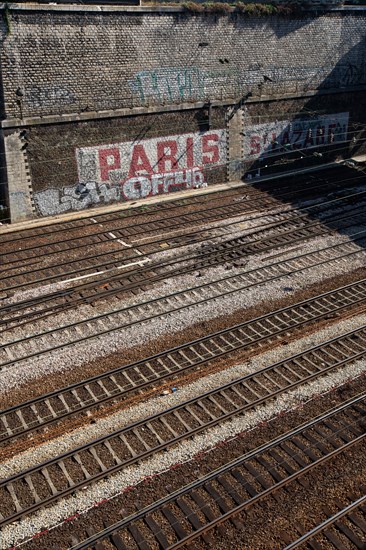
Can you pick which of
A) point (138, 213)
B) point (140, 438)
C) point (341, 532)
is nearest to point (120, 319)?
point (140, 438)

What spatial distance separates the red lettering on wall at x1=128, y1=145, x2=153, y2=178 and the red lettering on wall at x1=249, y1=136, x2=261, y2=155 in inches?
256

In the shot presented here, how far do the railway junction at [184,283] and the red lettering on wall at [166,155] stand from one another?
77 millimetres

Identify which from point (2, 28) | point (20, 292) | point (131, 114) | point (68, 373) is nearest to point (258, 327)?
point (68, 373)

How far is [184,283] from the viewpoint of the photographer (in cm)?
1894

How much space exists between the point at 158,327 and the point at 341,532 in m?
7.93

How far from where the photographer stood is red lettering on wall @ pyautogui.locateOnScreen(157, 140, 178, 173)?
27.6m

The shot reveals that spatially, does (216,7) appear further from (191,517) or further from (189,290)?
(191,517)

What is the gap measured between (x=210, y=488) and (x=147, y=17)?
21.6 metres

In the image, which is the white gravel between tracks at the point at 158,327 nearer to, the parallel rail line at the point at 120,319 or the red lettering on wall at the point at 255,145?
the parallel rail line at the point at 120,319

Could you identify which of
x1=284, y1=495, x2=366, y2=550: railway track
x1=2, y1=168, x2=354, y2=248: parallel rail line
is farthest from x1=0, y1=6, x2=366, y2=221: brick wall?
x1=284, y1=495, x2=366, y2=550: railway track

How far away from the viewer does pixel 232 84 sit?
28.9m

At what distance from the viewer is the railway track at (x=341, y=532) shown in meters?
9.60

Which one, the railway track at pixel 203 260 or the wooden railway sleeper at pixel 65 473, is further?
the railway track at pixel 203 260

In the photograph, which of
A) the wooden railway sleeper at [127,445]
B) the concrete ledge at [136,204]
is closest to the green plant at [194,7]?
the concrete ledge at [136,204]
